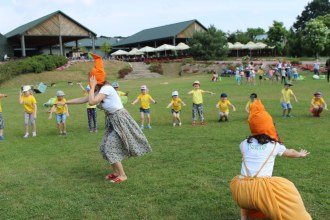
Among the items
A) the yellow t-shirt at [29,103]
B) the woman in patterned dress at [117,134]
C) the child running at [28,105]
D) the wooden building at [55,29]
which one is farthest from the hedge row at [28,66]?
the woman in patterned dress at [117,134]

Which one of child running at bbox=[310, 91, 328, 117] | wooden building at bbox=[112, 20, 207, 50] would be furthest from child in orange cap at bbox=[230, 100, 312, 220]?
wooden building at bbox=[112, 20, 207, 50]

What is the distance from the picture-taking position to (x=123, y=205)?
5586mm

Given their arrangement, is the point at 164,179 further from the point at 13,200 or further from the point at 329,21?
the point at 329,21

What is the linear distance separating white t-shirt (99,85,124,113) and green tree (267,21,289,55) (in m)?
56.4

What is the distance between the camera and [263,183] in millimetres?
4191

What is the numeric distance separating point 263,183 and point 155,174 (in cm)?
321

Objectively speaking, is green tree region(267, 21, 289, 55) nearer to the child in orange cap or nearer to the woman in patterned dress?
the woman in patterned dress

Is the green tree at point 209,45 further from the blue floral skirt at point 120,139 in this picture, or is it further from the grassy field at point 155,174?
the blue floral skirt at point 120,139

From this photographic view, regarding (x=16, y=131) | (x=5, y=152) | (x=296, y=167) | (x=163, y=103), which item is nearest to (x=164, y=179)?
(x=296, y=167)

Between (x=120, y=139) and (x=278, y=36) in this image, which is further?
(x=278, y=36)

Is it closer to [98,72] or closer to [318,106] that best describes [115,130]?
[98,72]

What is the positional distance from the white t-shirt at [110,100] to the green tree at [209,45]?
154 feet

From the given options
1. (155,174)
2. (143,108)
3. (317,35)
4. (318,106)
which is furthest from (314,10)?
(155,174)

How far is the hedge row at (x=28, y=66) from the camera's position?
41.3m
